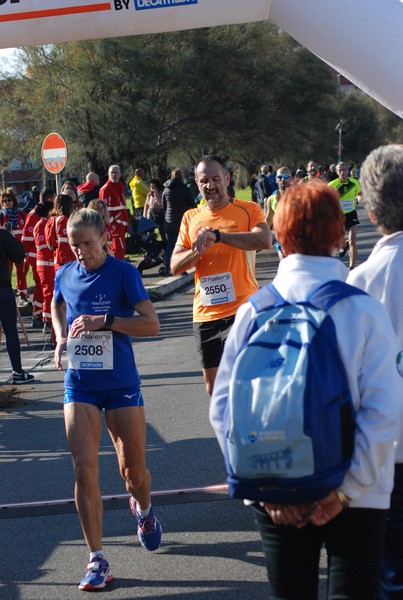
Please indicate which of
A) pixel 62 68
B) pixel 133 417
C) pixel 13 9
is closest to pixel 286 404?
pixel 133 417

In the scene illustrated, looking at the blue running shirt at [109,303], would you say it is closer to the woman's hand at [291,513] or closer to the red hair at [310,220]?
the red hair at [310,220]

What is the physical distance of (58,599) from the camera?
15.2 feet

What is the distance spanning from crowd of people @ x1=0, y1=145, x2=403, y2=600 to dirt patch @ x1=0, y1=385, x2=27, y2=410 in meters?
2.08

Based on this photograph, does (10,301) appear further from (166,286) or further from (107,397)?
(166,286)

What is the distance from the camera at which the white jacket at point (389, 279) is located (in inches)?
133

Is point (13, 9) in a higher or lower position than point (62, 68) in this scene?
lower

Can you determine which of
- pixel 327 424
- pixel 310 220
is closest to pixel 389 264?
pixel 310 220

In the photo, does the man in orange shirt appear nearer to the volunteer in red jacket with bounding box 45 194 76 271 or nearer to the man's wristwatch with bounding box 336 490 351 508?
the man's wristwatch with bounding box 336 490 351 508

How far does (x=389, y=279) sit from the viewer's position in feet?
11.1

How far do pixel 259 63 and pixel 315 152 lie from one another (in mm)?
13214

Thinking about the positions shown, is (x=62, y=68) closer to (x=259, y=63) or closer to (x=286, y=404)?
(x=259, y=63)

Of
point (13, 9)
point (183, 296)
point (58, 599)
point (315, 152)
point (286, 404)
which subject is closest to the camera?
point (286, 404)

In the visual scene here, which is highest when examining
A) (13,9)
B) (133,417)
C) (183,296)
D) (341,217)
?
(13,9)

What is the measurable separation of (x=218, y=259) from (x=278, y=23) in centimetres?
199
